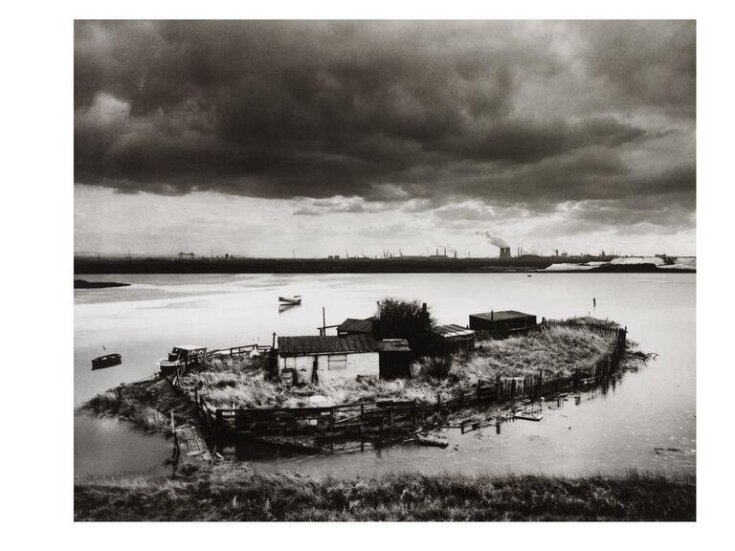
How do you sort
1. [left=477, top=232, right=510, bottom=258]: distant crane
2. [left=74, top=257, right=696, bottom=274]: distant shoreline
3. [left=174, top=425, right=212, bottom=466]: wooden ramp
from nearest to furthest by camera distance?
[left=174, top=425, right=212, bottom=466]: wooden ramp → [left=74, top=257, right=696, bottom=274]: distant shoreline → [left=477, top=232, right=510, bottom=258]: distant crane

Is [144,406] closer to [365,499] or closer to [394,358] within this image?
[365,499]

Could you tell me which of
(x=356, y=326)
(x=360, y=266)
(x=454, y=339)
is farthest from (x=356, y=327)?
(x=454, y=339)

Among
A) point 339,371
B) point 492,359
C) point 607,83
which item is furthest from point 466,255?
point 607,83

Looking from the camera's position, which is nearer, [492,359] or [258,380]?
[258,380]

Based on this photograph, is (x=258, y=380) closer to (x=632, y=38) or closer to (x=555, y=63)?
(x=555, y=63)

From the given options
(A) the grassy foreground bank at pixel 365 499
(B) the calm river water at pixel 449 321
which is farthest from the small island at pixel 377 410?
(B) the calm river water at pixel 449 321

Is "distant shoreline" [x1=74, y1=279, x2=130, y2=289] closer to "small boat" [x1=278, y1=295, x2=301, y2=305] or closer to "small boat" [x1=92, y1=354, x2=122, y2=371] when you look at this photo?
"small boat" [x1=92, y1=354, x2=122, y2=371]

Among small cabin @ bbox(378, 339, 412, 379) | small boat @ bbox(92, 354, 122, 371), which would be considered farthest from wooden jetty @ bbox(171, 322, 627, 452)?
small boat @ bbox(92, 354, 122, 371)
